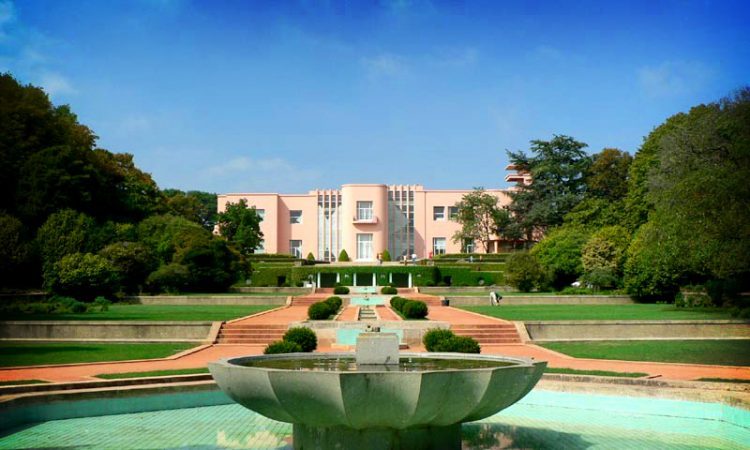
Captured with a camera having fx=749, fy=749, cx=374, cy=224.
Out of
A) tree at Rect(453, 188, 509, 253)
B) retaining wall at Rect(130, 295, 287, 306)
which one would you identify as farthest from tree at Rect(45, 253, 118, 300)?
tree at Rect(453, 188, 509, 253)

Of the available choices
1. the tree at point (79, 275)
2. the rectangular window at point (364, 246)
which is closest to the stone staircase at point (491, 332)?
the tree at point (79, 275)

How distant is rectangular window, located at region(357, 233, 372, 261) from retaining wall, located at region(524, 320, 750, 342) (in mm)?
45423

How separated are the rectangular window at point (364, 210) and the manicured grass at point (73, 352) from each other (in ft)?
152

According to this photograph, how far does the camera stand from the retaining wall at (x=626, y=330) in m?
19.0

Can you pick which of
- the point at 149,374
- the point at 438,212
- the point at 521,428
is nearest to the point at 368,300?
the point at 149,374

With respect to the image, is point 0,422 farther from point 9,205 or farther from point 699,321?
point 9,205

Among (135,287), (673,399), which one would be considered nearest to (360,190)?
(135,287)

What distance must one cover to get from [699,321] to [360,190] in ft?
151

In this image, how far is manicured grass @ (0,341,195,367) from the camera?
550 inches

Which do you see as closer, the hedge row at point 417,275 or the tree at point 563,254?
the tree at point 563,254

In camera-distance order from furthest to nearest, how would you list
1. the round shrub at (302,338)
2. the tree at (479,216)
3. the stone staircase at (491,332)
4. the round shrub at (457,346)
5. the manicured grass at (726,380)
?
the tree at (479,216) < the stone staircase at (491,332) < the round shrub at (302,338) < the round shrub at (457,346) < the manicured grass at (726,380)

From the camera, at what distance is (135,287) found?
34.8 m

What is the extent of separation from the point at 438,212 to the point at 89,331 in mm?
49696

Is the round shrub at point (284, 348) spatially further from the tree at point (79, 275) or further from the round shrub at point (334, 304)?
the tree at point (79, 275)
